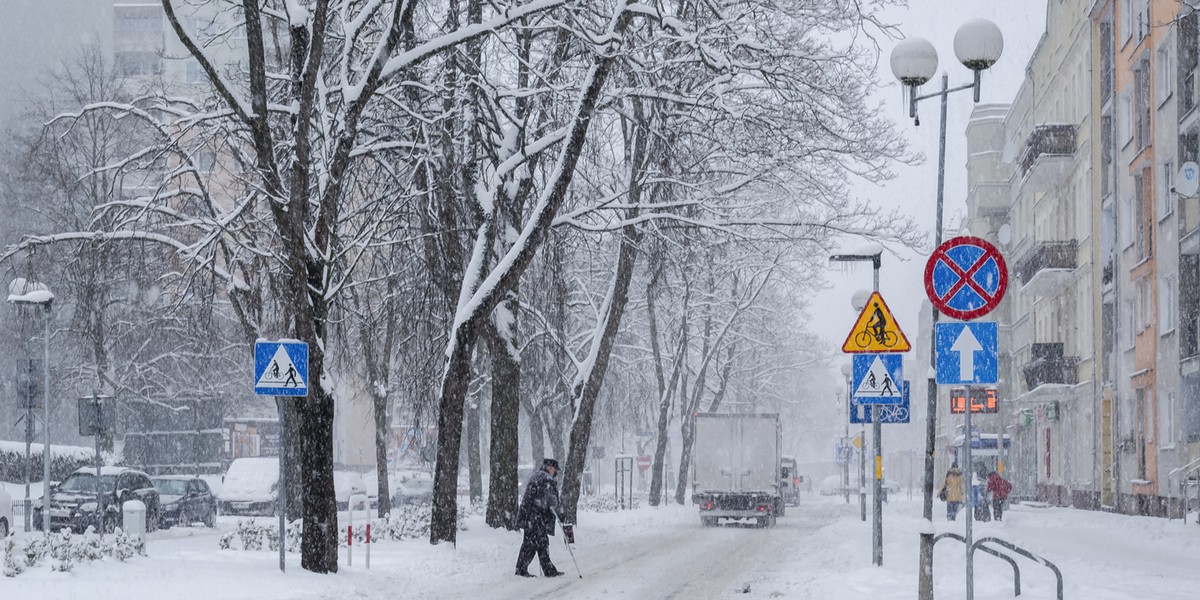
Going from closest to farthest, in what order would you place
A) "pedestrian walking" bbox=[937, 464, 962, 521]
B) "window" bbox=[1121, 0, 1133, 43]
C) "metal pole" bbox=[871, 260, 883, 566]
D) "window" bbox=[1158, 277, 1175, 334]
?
"metal pole" bbox=[871, 260, 883, 566], "window" bbox=[1158, 277, 1175, 334], "pedestrian walking" bbox=[937, 464, 962, 521], "window" bbox=[1121, 0, 1133, 43]

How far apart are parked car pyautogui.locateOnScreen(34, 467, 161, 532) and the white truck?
13.8 metres

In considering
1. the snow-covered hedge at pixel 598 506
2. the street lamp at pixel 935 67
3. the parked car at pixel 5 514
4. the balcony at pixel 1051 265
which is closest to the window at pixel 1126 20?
the balcony at pixel 1051 265

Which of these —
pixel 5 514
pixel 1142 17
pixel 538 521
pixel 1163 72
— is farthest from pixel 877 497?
pixel 1142 17

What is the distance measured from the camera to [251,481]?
48281 mm

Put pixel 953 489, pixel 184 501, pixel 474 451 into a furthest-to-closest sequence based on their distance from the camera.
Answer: pixel 474 451, pixel 184 501, pixel 953 489

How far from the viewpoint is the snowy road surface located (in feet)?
54.3

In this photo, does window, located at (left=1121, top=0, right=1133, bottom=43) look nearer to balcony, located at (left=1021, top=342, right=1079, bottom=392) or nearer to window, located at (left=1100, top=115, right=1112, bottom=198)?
window, located at (left=1100, top=115, right=1112, bottom=198)

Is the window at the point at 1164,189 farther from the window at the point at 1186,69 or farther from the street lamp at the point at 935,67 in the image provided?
the street lamp at the point at 935,67

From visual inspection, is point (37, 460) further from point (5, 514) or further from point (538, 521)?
point (538, 521)

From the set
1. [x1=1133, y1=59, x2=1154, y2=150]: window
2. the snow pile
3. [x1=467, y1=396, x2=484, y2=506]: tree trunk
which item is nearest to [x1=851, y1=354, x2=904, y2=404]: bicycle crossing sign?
[x1=1133, y1=59, x2=1154, y2=150]: window

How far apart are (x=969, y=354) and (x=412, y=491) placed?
46.3 m

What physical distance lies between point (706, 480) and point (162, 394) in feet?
64.8

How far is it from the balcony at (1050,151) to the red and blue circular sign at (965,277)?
40.5 meters

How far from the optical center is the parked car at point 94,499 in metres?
34.7
